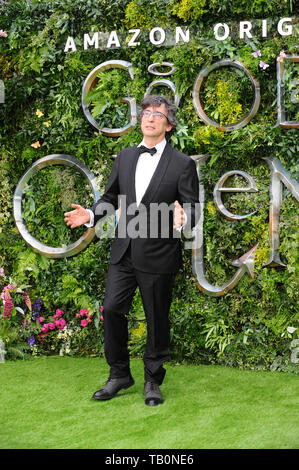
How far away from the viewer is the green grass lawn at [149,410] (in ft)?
12.3

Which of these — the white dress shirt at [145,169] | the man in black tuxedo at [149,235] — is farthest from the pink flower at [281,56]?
the white dress shirt at [145,169]

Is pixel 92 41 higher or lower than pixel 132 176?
higher

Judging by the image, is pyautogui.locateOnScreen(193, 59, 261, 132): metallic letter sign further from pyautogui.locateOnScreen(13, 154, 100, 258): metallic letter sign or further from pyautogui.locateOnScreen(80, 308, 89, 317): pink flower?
pyautogui.locateOnScreen(80, 308, 89, 317): pink flower

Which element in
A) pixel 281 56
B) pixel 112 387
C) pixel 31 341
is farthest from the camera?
pixel 31 341

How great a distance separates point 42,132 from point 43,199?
0.62 m

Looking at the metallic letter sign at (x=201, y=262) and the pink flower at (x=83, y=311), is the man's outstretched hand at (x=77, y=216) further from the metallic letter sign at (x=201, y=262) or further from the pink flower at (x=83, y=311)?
the pink flower at (x=83, y=311)

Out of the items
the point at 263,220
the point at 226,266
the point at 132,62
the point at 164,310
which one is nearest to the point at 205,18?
the point at 132,62

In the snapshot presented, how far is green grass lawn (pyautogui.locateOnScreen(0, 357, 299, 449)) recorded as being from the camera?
3750 mm

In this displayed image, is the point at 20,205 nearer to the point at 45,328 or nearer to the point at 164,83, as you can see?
the point at 45,328

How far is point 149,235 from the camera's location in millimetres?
→ 4348

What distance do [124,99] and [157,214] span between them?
1588mm

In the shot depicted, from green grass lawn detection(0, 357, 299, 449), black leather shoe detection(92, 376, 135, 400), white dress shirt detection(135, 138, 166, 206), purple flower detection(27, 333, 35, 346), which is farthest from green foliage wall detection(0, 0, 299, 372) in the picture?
black leather shoe detection(92, 376, 135, 400)

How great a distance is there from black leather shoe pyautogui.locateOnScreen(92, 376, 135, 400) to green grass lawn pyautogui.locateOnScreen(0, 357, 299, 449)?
0.15 feet

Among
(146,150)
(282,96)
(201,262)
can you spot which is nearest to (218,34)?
(282,96)
